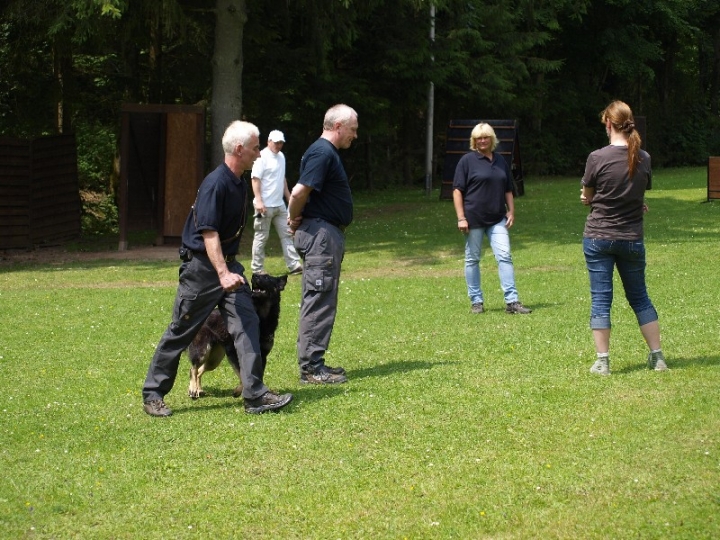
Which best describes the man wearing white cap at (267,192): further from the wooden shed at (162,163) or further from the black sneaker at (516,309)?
the black sneaker at (516,309)

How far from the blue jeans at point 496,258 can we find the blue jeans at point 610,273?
3496 mm

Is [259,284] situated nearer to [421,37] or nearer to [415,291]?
[415,291]

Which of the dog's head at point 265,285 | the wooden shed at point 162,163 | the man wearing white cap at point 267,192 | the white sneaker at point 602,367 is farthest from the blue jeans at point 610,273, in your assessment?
the wooden shed at point 162,163

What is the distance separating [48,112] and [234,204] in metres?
19.5

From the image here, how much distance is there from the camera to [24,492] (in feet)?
19.5

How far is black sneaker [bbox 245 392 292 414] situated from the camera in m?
7.41

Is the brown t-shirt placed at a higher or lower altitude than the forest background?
lower

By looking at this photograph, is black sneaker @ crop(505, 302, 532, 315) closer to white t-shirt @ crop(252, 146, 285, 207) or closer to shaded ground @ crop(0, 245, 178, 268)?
white t-shirt @ crop(252, 146, 285, 207)

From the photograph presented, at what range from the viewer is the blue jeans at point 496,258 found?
38.0 feet

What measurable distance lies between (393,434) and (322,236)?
213cm

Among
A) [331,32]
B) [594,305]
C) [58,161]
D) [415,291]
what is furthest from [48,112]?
[594,305]

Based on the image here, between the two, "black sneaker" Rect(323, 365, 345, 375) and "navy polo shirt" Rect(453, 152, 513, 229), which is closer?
"black sneaker" Rect(323, 365, 345, 375)

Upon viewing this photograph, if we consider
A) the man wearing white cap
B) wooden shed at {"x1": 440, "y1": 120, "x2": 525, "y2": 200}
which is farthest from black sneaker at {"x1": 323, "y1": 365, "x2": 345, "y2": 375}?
wooden shed at {"x1": 440, "y1": 120, "x2": 525, "y2": 200}

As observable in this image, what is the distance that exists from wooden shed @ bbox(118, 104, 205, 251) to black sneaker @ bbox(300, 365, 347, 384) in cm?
1186
